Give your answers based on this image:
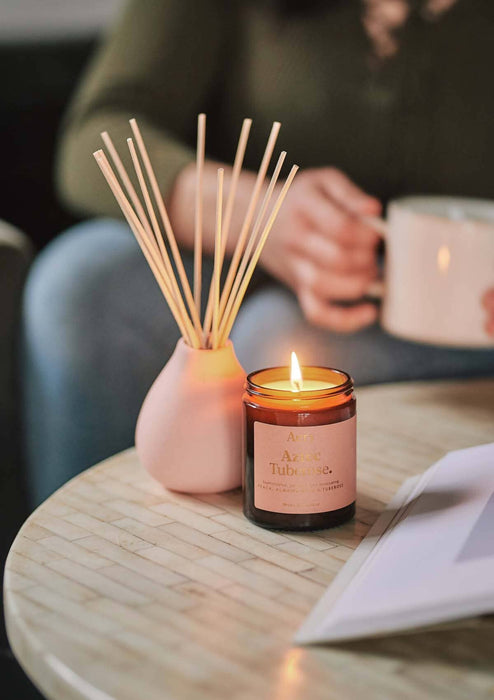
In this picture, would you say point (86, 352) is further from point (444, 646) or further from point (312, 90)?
point (444, 646)

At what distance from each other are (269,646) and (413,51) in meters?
1.00

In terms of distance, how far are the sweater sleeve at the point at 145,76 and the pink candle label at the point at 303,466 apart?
78cm

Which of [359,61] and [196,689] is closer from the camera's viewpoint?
[196,689]

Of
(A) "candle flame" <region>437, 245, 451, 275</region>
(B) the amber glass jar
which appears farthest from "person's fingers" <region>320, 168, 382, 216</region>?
(B) the amber glass jar

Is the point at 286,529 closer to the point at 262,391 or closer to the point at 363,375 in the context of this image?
the point at 262,391

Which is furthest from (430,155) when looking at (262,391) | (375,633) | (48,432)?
(375,633)

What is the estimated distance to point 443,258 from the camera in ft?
2.74

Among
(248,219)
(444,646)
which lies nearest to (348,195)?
(248,219)

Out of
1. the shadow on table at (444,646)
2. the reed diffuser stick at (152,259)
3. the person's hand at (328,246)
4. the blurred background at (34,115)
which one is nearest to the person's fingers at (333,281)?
the person's hand at (328,246)

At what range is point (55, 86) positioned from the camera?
5.17ft

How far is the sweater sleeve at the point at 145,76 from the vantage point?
4.28 feet

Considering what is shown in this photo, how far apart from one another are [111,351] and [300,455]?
66 centimetres

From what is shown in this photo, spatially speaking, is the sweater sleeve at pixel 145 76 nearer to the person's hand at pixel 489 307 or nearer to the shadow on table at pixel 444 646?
the person's hand at pixel 489 307

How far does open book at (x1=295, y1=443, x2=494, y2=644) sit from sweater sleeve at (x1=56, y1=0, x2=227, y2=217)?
2.59 feet
